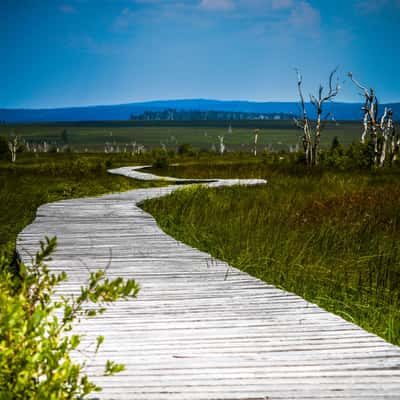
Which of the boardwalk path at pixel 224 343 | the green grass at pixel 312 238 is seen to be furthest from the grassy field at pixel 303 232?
the boardwalk path at pixel 224 343

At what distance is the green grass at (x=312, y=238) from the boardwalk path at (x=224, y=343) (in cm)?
67

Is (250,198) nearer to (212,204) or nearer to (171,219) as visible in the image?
(212,204)

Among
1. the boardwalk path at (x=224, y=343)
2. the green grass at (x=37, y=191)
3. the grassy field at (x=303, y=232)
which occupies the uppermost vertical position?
the boardwalk path at (x=224, y=343)

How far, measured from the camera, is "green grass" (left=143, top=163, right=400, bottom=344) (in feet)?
17.0

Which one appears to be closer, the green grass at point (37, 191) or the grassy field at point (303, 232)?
the grassy field at point (303, 232)

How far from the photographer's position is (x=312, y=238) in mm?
7656

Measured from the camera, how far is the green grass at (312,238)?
5195 millimetres

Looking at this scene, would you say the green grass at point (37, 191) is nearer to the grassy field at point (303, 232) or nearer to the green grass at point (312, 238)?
the grassy field at point (303, 232)

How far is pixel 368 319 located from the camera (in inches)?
181

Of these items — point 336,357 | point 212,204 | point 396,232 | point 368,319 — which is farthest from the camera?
point 212,204

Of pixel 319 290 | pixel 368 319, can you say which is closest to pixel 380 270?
→ pixel 319 290

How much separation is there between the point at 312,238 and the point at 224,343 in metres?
4.53

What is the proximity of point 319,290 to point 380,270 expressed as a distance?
3.41 ft

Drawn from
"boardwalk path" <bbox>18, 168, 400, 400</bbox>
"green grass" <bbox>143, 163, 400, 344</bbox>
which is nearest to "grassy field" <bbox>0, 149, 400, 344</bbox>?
"green grass" <bbox>143, 163, 400, 344</bbox>
